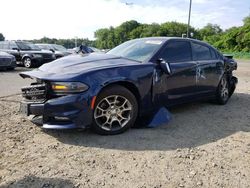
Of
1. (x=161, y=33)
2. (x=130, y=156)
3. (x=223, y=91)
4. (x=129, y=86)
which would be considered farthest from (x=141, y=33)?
(x=130, y=156)

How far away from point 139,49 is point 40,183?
309cm

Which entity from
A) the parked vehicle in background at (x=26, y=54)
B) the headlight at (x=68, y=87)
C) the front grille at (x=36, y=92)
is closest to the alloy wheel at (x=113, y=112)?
the headlight at (x=68, y=87)

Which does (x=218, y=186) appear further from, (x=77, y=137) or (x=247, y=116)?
(x=247, y=116)

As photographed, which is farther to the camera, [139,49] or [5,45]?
[5,45]

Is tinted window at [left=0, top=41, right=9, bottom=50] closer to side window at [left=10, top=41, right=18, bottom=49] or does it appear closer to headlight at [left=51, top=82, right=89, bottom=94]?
side window at [left=10, top=41, right=18, bottom=49]

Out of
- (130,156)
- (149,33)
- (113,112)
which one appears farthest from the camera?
(149,33)

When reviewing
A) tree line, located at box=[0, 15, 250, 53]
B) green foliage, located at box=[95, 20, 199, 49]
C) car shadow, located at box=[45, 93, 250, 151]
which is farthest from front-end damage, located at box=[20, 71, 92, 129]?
green foliage, located at box=[95, 20, 199, 49]

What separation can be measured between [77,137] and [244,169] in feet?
7.33

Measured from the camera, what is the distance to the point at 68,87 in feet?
13.6

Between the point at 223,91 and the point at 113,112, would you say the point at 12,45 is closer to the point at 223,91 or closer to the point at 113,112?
the point at 223,91

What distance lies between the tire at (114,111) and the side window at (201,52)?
6.65 feet

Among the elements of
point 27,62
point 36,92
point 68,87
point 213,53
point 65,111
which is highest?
point 213,53

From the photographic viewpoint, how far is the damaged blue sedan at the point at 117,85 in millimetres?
4188

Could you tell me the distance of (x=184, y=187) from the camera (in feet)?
10.3
